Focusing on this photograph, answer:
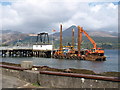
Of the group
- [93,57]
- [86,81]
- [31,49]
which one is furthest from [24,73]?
[31,49]

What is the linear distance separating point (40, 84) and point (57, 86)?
1419 millimetres

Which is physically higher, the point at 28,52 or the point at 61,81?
the point at 61,81

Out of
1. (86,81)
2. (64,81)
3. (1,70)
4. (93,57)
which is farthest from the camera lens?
(93,57)

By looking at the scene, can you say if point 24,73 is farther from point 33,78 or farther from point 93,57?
point 93,57

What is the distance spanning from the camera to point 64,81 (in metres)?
12.4

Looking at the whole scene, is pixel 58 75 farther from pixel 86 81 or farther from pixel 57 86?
pixel 86 81

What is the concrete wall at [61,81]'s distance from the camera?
36.6 feet

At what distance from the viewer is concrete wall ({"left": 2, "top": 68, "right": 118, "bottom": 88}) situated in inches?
439

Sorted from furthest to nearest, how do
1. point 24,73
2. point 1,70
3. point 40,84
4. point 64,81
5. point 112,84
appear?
1. point 1,70
2. point 24,73
3. point 40,84
4. point 64,81
5. point 112,84

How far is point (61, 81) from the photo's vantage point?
1250 centimetres

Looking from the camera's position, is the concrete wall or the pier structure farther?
the pier structure

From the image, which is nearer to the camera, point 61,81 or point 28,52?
point 61,81

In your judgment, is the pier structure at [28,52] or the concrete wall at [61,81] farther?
the pier structure at [28,52]

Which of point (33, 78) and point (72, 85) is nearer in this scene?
point (72, 85)
